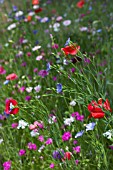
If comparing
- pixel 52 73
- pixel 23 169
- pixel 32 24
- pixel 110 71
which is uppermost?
pixel 32 24

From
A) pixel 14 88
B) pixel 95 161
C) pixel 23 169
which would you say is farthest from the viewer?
A: pixel 14 88

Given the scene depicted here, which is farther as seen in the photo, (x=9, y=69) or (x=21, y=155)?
(x=9, y=69)

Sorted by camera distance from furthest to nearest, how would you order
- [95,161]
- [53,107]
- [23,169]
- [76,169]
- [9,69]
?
[9,69], [53,107], [23,169], [95,161], [76,169]

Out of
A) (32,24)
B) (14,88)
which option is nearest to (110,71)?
(14,88)

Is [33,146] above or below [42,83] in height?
below

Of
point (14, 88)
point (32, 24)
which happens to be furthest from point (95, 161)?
point (32, 24)

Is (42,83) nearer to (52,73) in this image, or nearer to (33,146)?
(52,73)
